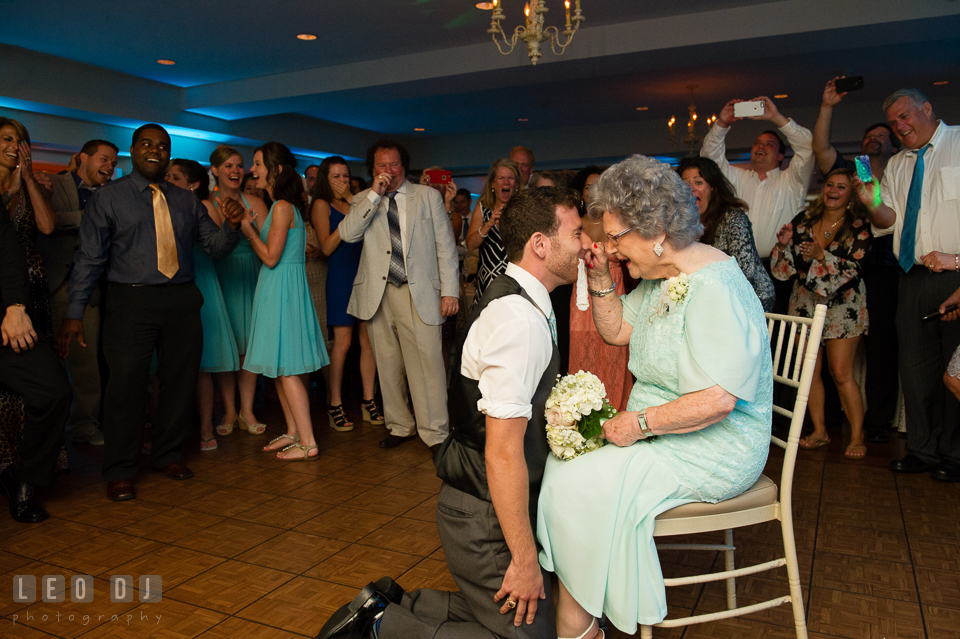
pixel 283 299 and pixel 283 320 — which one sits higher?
pixel 283 299

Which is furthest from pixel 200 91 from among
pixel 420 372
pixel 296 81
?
pixel 420 372

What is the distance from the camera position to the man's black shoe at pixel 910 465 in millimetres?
3545

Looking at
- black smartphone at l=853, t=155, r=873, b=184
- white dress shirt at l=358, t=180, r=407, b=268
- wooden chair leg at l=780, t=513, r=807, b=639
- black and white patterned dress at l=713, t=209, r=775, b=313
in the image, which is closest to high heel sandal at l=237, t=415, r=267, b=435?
white dress shirt at l=358, t=180, r=407, b=268

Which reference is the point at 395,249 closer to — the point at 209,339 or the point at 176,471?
the point at 209,339

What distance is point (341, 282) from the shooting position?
4.69 metres

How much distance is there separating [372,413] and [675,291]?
3.27m

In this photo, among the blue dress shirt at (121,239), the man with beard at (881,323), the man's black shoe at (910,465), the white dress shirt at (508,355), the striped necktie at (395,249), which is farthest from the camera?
the man with beard at (881,323)

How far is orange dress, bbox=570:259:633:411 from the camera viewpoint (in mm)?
2879

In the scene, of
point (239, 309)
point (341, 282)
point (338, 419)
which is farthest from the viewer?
point (341, 282)

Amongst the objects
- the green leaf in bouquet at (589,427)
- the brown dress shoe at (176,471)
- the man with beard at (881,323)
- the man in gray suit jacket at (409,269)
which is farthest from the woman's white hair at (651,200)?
the man with beard at (881,323)

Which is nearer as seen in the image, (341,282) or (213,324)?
(213,324)

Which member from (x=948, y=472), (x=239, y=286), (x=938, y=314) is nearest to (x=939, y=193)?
(x=938, y=314)

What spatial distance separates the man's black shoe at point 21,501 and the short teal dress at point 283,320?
1163 millimetres

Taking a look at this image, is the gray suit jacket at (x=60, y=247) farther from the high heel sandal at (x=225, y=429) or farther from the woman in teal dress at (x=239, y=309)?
the high heel sandal at (x=225, y=429)
